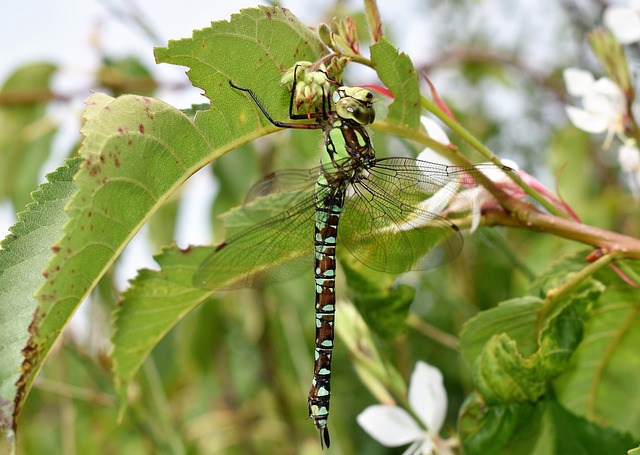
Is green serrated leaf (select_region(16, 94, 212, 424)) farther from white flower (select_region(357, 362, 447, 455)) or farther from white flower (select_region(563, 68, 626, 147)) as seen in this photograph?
white flower (select_region(563, 68, 626, 147))

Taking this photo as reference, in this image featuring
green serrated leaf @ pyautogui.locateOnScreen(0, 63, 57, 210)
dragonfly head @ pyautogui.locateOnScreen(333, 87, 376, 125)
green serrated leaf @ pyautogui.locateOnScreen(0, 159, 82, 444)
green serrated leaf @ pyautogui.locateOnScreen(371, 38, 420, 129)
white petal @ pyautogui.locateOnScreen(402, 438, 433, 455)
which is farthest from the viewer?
green serrated leaf @ pyautogui.locateOnScreen(0, 63, 57, 210)

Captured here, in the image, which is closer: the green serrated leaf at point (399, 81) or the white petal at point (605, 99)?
the green serrated leaf at point (399, 81)

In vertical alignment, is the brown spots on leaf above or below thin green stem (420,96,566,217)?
below

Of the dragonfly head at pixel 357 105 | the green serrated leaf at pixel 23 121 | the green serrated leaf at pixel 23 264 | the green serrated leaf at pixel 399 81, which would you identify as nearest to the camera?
the green serrated leaf at pixel 23 264

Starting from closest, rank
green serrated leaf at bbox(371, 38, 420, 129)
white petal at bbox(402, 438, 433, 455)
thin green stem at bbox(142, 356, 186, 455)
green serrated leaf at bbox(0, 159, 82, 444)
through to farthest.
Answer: green serrated leaf at bbox(0, 159, 82, 444) < green serrated leaf at bbox(371, 38, 420, 129) < white petal at bbox(402, 438, 433, 455) < thin green stem at bbox(142, 356, 186, 455)

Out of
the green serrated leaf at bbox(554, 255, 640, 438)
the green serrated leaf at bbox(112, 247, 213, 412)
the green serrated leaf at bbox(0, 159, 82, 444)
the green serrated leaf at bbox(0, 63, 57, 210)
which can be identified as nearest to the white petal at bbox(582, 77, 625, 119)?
the green serrated leaf at bbox(554, 255, 640, 438)

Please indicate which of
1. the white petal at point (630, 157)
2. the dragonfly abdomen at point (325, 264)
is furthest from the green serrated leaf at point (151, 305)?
the white petal at point (630, 157)

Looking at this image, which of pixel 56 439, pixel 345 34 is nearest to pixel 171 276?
pixel 345 34

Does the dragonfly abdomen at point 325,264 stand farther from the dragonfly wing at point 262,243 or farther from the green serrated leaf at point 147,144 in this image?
the green serrated leaf at point 147,144
